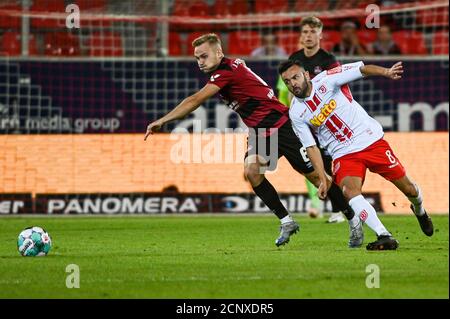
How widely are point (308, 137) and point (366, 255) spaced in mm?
1380

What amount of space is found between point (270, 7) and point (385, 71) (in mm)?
10997

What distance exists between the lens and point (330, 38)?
64.2ft

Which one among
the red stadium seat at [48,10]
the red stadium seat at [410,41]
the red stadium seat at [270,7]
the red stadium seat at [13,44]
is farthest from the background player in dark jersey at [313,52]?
the red stadium seat at [270,7]

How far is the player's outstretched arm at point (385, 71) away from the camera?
9.36 metres

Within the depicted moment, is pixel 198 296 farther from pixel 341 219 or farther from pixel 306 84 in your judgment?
pixel 341 219

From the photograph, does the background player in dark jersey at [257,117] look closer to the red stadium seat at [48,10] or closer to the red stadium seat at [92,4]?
the red stadium seat at [48,10]

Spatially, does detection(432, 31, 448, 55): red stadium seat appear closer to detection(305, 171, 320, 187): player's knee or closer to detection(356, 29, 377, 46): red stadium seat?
detection(356, 29, 377, 46): red stadium seat

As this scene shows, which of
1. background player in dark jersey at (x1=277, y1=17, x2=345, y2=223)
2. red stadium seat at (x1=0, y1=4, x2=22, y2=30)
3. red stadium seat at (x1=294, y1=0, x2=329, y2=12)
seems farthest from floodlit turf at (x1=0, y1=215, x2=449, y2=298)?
red stadium seat at (x1=294, y1=0, x2=329, y2=12)

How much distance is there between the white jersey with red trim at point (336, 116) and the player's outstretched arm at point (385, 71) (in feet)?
0.35

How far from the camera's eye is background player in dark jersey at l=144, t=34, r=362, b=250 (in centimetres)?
1034

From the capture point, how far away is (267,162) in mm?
10859

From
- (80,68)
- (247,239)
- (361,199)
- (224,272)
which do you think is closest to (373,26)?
(80,68)

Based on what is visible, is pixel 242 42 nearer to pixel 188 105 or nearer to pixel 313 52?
pixel 313 52

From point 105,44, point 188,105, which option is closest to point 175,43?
point 105,44
